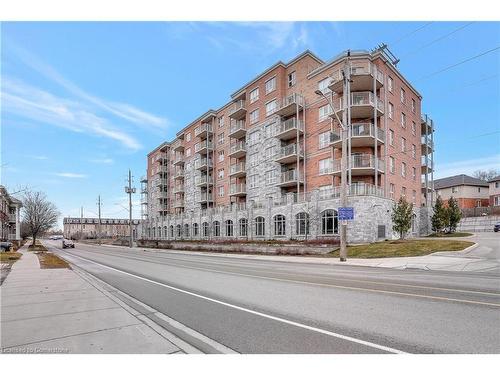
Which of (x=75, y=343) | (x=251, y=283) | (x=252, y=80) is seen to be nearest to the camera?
(x=75, y=343)

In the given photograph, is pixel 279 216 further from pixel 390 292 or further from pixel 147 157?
pixel 147 157

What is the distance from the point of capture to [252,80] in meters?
47.9

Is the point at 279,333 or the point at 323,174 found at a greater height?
the point at 323,174

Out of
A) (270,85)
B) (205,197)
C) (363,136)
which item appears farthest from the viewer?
(205,197)

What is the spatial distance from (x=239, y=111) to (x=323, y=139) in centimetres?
1631

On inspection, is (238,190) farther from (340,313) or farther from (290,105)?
(340,313)

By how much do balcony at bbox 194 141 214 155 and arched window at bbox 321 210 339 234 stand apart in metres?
29.5

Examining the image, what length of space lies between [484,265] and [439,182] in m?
68.7

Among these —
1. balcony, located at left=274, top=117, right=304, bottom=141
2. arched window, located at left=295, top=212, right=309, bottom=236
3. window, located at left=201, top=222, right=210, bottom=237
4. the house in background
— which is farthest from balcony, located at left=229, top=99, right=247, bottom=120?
the house in background

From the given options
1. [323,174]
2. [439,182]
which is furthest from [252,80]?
[439,182]

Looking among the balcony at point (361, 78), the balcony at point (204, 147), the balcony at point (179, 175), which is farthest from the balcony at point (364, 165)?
the balcony at point (179, 175)

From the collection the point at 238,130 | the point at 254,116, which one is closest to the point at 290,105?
the point at 254,116

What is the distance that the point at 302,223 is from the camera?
36188 millimetres

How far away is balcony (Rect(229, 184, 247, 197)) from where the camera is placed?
48.5 meters
